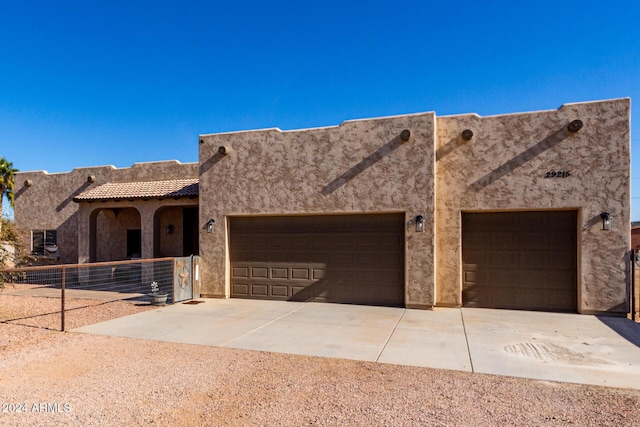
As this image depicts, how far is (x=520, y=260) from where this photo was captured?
10.5m

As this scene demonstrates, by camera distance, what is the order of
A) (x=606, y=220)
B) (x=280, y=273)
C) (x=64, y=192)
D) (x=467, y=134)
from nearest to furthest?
(x=606, y=220)
(x=467, y=134)
(x=280, y=273)
(x=64, y=192)

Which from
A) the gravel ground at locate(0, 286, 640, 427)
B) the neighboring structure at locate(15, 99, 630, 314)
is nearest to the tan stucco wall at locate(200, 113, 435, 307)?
the neighboring structure at locate(15, 99, 630, 314)

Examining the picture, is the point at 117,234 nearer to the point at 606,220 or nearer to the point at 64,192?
the point at 64,192

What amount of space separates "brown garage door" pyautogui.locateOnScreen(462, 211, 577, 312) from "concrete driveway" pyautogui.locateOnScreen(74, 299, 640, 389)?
0.53m

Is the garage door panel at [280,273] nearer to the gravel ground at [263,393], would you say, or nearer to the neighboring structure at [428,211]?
the neighboring structure at [428,211]

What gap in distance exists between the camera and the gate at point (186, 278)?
38.0 ft

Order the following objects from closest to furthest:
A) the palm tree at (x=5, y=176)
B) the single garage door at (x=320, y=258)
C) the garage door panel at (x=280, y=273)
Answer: the single garage door at (x=320, y=258) < the garage door panel at (x=280, y=273) < the palm tree at (x=5, y=176)

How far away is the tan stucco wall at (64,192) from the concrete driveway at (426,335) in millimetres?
8296

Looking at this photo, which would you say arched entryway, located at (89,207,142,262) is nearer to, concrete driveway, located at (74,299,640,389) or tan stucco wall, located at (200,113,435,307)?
tan stucco wall, located at (200,113,435,307)

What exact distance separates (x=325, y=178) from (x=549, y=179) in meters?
6.18

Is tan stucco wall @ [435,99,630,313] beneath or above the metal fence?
above

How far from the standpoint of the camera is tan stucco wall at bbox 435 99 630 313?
32.0 feet

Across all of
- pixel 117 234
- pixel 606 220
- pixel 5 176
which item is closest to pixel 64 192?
pixel 117 234

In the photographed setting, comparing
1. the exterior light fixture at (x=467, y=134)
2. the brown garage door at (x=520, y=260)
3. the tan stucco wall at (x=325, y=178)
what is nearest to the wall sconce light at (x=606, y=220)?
the brown garage door at (x=520, y=260)
